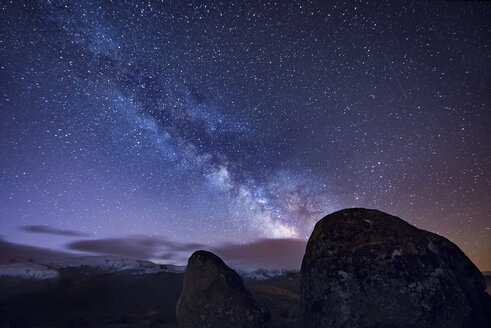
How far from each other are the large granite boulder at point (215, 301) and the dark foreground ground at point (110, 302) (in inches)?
74.9

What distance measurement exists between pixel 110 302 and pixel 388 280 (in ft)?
102

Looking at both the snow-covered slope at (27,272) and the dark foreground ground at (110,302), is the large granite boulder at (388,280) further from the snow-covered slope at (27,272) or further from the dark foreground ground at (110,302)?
the snow-covered slope at (27,272)

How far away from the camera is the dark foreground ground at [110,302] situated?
18766 mm

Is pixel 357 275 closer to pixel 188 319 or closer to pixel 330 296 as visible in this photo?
pixel 330 296

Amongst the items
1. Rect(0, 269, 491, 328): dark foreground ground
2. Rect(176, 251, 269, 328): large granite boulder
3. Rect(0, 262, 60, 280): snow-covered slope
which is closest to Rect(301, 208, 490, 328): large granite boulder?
Rect(176, 251, 269, 328): large granite boulder

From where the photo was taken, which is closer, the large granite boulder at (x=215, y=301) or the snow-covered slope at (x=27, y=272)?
the large granite boulder at (x=215, y=301)

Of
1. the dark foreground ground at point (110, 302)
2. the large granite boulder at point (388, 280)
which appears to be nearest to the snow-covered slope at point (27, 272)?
the dark foreground ground at point (110, 302)

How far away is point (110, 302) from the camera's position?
98.8 ft

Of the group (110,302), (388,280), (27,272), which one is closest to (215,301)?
(388,280)

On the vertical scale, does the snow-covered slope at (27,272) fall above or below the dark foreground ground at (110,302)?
above

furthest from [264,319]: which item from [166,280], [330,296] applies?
[166,280]

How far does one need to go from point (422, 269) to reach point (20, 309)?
34.7m

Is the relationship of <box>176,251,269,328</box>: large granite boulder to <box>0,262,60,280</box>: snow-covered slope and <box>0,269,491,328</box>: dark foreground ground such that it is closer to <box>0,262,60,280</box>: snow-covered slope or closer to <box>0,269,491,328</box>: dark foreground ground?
<box>0,269,491,328</box>: dark foreground ground

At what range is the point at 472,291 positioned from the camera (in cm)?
969
